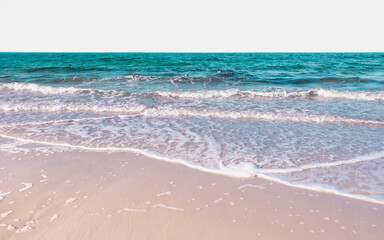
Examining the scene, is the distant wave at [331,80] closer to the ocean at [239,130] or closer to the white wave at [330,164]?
the ocean at [239,130]

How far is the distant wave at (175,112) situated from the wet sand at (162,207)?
11.9 feet

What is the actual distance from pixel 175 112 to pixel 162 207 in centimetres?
488

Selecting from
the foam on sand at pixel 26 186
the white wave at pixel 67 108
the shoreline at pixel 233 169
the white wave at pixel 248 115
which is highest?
the white wave at pixel 248 115

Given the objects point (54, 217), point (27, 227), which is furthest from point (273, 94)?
point (27, 227)

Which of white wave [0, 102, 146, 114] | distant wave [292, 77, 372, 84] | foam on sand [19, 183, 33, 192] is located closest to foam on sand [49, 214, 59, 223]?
foam on sand [19, 183, 33, 192]

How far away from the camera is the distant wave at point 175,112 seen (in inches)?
259

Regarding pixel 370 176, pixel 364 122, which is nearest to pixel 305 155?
pixel 370 176

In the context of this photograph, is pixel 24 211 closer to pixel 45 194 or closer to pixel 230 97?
pixel 45 194

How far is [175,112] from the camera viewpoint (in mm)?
7441

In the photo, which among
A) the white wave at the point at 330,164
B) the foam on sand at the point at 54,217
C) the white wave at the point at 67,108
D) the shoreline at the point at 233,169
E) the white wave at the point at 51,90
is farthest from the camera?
the white wave at the point at 51,90

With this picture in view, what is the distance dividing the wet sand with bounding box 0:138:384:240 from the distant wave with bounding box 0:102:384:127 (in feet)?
11.9

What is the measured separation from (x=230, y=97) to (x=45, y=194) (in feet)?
26.3

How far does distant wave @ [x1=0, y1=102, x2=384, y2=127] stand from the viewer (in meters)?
6.58

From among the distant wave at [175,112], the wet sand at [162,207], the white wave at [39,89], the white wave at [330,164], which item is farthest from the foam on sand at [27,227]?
the white wave at [39,89]
